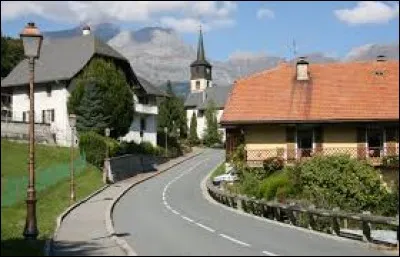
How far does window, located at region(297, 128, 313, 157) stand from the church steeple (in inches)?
4236

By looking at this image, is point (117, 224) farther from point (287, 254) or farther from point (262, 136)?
point (262, 136)

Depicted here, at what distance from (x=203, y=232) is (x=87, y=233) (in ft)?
12.1

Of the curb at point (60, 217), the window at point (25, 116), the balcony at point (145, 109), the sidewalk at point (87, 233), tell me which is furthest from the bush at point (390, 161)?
the window at point (25, 116)

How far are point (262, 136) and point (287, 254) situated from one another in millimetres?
Result: 28750

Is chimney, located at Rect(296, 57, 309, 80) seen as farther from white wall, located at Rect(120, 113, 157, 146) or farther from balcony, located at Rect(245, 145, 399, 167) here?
white wall, located at Rect(120, 113, 157, 146)

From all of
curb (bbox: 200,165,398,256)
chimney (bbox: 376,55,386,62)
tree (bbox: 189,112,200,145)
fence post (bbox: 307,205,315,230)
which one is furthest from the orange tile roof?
tree (bbox: 189,112,200,145)

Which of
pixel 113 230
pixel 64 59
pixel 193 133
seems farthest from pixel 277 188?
pixel 193 133

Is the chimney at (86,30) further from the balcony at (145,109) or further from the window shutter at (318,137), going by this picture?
the window shutter at (318,137)

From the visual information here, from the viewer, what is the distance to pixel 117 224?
25.1 metres

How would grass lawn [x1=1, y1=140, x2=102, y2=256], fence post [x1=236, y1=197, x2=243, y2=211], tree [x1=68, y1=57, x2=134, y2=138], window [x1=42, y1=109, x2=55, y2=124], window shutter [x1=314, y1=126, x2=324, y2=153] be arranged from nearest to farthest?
1. grass lawn [x1=1, y1=140, x2=102, y2=256]
2. fence post [x1=236, y1=197, x2=243, y2=211]
3. window shutter [x1=314, y1=126, x2=324, y2=153]
4. tree [x1=68, y1=57, x2=134, y2=138]
5. window [x1=42, y1=109, x2=55, y2=124]

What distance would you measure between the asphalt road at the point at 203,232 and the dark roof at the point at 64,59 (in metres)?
27.0

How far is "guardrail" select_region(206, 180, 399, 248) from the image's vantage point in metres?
18.5

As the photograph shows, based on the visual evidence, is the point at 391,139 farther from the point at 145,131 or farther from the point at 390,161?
the point at 145,131

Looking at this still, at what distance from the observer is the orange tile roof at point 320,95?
4200 cm
